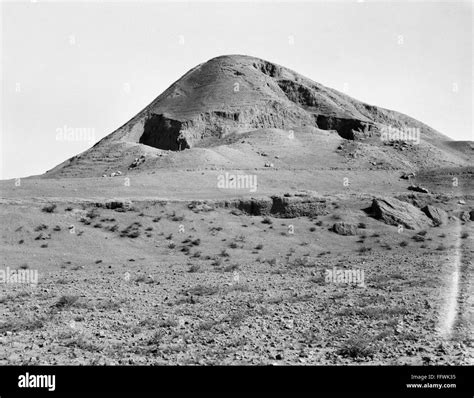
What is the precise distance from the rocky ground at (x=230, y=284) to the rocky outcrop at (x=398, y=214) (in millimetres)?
325

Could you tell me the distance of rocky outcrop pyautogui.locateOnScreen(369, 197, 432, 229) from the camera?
25.7m

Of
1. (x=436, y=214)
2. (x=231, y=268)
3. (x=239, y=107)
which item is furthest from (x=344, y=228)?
(x=239, y=107)

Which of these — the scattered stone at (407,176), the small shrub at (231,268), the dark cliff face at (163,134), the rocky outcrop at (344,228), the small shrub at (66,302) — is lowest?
the small shrub at (231,268)

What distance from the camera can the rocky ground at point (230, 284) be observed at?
7477 mm

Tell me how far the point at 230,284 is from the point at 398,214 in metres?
15.6

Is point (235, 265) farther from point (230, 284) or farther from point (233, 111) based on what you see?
point (233, 111)

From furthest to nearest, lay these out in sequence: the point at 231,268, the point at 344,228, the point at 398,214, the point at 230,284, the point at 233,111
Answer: the point at 233,111 → the point at 398,214 → the point at 344,228 → the point at 231,268 → the point at 230,284

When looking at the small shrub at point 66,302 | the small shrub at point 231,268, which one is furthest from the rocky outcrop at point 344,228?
the small shrub at point 66,302

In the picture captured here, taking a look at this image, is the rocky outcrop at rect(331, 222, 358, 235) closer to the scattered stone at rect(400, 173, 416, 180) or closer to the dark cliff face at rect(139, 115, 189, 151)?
the scattered stone at rect(400, 173, 416, 180)

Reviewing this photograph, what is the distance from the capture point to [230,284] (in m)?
13.2

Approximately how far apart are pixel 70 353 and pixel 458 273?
37.5ft

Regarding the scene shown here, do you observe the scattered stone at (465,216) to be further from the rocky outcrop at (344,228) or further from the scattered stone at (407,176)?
the scattered stone at (407,176)

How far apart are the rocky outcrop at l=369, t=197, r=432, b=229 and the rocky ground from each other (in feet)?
1.07

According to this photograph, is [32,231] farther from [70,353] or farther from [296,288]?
[70,353]
